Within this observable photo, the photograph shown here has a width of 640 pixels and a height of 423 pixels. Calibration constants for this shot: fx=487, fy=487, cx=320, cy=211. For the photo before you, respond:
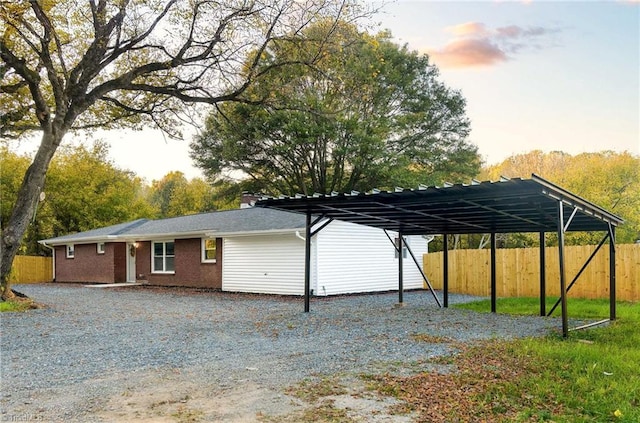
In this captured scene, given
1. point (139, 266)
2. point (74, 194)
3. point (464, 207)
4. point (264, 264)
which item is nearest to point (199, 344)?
point (464, 207)

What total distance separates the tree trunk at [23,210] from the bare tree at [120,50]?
23mm

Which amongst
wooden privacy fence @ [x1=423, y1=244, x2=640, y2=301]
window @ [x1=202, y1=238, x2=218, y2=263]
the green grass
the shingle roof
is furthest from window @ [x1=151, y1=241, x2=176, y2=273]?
the green grass

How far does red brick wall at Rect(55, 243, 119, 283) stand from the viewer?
23.3 meters

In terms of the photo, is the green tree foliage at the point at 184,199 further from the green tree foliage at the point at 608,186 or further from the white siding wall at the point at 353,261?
the green tree foliage at the point at 608,186

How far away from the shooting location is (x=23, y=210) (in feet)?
41.0

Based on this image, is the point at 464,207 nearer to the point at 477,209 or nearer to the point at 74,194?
the point at 477,209

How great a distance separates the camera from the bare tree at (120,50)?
12.3m

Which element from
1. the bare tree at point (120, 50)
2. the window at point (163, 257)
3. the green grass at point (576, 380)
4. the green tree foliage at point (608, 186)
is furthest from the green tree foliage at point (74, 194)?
the green grass at point (576, 380)

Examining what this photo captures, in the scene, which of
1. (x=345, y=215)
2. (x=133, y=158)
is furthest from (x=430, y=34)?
(x=133, y=158)

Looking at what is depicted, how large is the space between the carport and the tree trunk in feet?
21.7

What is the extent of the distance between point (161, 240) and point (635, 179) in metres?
23.6

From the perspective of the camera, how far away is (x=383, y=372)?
562 cm

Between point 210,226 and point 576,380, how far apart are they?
1586 cm

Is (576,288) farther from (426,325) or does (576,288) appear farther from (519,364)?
(519,364)
